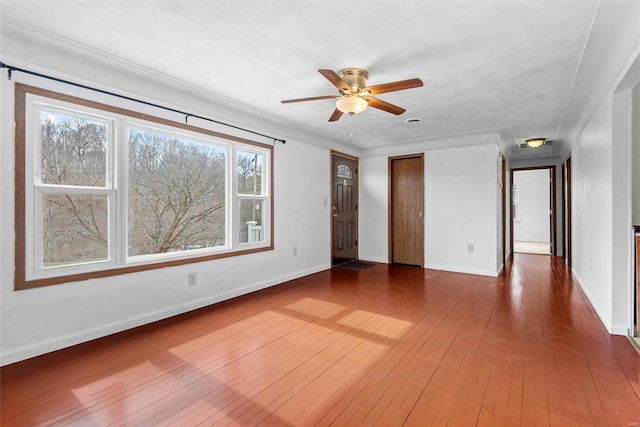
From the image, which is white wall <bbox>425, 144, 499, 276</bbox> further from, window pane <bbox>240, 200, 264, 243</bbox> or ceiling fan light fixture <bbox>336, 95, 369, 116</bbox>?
ceiling fan light fixture <bbox>336, 95, 369, 116</bbox>

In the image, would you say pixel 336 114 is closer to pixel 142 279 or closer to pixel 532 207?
pixel 142 279

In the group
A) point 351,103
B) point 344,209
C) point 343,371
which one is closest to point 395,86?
point 351,103

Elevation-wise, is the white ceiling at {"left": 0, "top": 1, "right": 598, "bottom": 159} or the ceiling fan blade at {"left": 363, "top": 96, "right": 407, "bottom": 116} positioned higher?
the white ceiling at {"left": 0, "top": 1, "right": 598, "bottom": 159}

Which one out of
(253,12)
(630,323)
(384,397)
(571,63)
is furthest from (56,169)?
(630,323)

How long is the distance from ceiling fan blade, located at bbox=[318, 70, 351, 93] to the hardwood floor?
218cm

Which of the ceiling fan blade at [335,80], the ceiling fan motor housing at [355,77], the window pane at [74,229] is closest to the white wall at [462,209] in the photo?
the ceiling fan motor housing at [355,77]

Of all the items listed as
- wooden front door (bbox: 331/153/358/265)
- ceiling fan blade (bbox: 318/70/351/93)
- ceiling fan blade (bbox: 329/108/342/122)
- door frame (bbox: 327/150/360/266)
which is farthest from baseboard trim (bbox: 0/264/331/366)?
ceiling fan blade (bbox: 318/70/351/93)

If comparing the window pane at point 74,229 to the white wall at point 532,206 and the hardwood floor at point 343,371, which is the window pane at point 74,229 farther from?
the white wall at point 532,206

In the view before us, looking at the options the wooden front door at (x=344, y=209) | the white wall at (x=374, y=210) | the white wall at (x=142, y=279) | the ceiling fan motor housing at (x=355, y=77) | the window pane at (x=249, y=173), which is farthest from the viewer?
the white wall at (x=374, y=210)

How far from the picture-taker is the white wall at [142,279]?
2205 mm

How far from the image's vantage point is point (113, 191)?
2.81 metres

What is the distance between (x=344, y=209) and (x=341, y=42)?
409cm

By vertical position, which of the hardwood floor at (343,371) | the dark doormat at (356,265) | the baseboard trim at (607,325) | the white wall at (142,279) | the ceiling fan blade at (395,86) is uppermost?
the ceiling fan blade at (395,86)

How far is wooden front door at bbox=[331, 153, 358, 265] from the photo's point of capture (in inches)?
232
